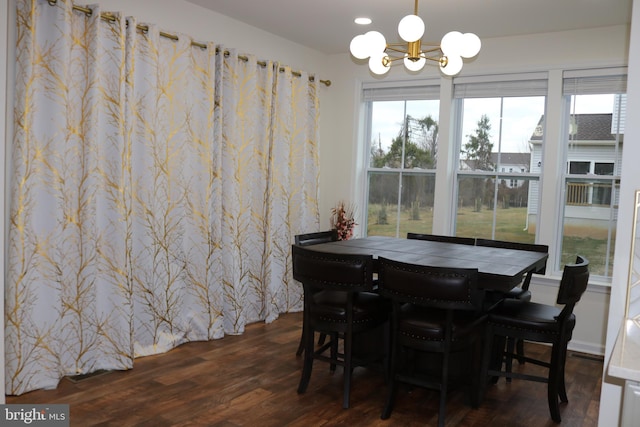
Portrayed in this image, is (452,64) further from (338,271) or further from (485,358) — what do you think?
(485,358)

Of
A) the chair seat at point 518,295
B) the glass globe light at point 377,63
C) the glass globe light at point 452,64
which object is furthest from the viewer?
the chair seat at point 518,295

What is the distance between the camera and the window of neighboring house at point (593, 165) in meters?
4.43

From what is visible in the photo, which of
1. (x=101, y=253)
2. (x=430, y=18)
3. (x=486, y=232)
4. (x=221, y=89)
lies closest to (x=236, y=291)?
(x=101, y=253)

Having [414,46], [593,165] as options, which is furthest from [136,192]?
[593,165]

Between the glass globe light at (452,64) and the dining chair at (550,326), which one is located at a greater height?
the glass globe light at (452,64)

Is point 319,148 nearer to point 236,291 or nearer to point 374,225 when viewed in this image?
point 374,225

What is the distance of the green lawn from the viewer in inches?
178

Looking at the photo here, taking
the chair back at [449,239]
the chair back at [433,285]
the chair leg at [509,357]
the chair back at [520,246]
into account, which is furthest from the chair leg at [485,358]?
the chair back at [449,239]

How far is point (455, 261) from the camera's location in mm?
3342

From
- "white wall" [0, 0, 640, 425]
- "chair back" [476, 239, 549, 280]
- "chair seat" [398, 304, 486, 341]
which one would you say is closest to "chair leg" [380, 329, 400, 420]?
"chair seat" [398, 304, 486, 341]

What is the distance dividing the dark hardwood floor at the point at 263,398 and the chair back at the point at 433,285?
714 mm

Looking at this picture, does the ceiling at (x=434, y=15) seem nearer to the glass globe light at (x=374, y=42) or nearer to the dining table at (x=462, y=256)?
the glass globe light at (x=374, y=42)

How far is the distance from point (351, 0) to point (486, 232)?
96.4 inches

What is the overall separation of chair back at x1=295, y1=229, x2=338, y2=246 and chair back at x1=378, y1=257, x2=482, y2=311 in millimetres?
1140
